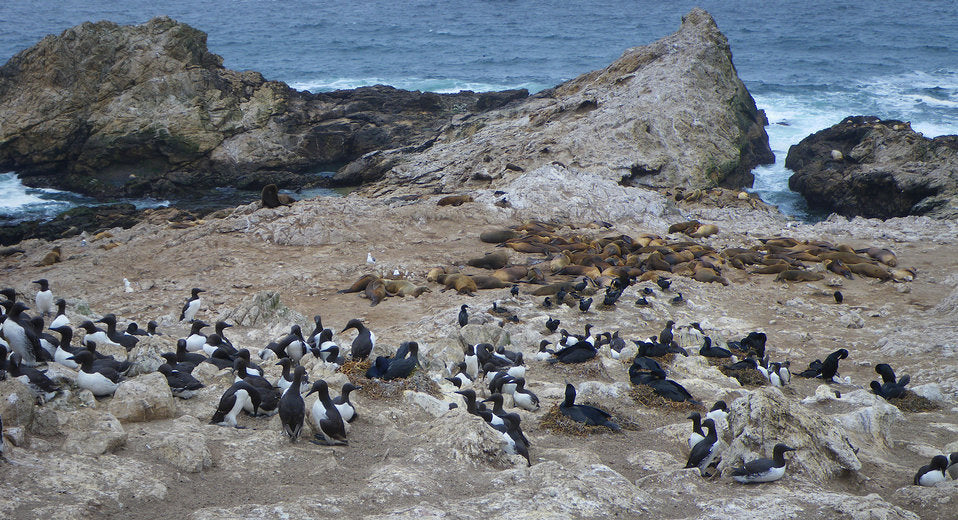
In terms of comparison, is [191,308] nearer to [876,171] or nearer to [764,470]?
[764,470]

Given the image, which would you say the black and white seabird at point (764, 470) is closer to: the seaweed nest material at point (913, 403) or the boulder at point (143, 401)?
the seaweed nest material at point (913, 403)

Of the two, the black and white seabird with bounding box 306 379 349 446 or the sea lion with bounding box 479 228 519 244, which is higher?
the black and white seabird with bounding box 306 379 349 446

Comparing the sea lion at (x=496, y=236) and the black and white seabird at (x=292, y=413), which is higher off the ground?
the black and white seabird at (x=292, y=413)

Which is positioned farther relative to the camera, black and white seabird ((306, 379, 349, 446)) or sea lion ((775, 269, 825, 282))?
sea lion ((775, 269, 825, 282))

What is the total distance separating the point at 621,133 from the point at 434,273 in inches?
413

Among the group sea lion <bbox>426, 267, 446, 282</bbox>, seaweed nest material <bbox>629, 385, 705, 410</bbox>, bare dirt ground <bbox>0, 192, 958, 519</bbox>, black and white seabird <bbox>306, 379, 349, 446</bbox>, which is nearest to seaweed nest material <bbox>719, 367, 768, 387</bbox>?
bare dirt ground <bbox>0, 192, 958, 519</bbox>

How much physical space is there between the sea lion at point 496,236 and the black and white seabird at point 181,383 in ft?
32.1

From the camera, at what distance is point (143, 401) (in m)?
6.99

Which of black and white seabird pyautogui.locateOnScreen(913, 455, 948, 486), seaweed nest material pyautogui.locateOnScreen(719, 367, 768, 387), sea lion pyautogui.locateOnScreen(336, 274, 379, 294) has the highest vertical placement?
black and white seabird pyautogui.locateOnScreen(913, 455, 948, 486)

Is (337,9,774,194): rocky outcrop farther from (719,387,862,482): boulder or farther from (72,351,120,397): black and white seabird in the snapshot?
(72,351,120,397): black and white seabird

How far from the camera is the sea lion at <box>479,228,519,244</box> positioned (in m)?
17.1

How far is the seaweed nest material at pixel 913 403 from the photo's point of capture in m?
9.48

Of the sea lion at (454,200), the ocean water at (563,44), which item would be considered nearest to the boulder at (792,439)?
the sea lion at (454,200)

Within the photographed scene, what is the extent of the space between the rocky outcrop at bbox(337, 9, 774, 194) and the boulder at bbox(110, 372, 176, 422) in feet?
51.0
